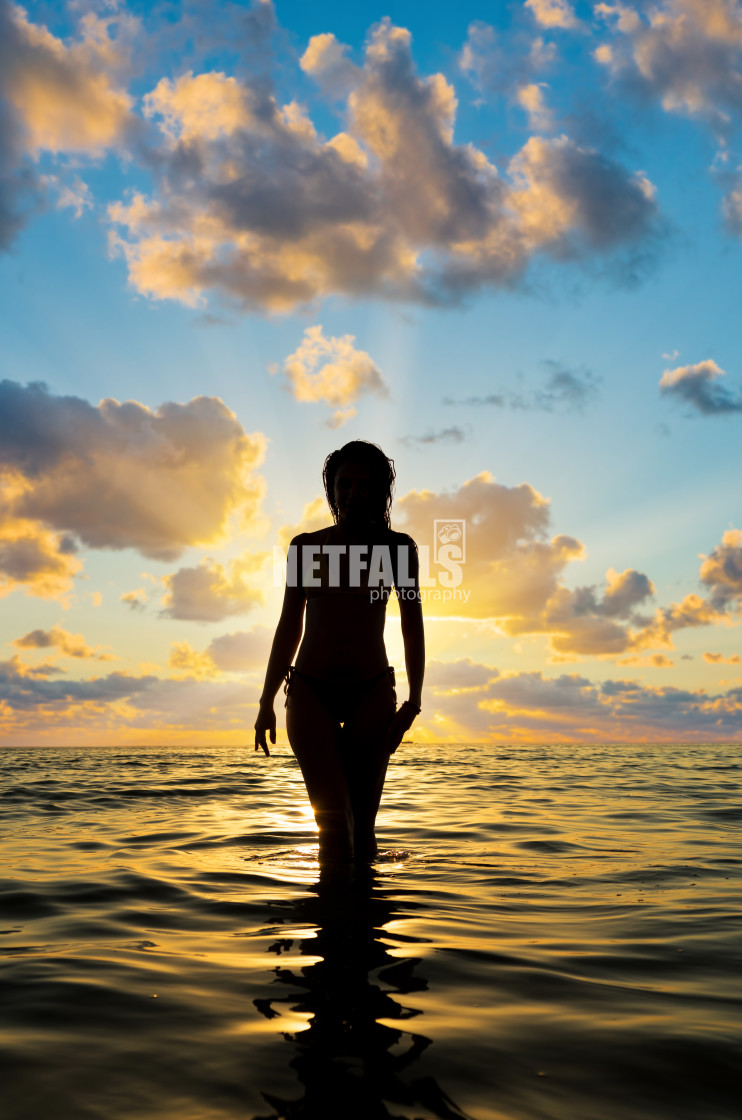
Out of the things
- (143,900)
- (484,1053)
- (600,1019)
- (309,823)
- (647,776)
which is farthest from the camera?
(647,776)

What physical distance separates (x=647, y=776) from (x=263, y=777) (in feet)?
26.3

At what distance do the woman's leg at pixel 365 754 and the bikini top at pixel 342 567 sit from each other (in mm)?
638

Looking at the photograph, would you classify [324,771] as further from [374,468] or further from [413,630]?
[374,468]

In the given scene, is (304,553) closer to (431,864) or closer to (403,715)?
(403,715)

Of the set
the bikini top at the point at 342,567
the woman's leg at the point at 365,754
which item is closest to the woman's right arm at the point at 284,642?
the bikini top at the point at 342,567

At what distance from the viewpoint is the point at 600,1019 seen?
95.0 inches

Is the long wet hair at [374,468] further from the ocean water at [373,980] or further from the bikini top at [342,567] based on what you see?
the ocean water at [373,980]

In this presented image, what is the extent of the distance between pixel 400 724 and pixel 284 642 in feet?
3.16

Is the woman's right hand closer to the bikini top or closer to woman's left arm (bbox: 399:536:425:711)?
the bikini top

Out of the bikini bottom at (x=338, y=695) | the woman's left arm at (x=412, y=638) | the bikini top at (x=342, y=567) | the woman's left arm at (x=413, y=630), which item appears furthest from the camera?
the woman's left arm at (x=413, y=630)

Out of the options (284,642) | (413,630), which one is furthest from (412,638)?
(284,642)

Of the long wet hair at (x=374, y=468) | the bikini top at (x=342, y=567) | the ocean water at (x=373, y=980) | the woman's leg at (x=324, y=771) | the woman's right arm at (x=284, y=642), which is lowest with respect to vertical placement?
the ocean water at (x=373, y=980)

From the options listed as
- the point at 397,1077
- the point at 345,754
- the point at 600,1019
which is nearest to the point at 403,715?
the point at 345,754

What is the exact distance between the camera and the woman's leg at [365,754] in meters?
4.57
